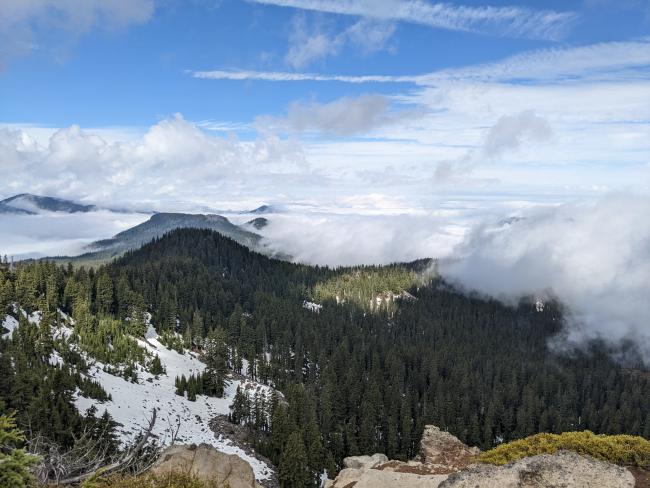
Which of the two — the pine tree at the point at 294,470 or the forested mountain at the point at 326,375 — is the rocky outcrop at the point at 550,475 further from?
the forested mountain at the point at 326,375

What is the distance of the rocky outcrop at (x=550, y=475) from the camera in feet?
68.4

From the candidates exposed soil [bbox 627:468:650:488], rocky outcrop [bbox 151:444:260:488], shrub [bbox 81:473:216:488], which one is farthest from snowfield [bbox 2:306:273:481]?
exposed soil [bbox 627:468:650:488]

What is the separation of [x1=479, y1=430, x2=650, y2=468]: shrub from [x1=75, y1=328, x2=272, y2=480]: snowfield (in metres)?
51.7

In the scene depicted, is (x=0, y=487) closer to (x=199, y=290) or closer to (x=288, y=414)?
(x=288, y=414)

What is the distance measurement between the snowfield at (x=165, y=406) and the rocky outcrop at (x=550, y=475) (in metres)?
57.7

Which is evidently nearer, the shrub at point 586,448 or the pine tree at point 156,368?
the shrub at point 586,448

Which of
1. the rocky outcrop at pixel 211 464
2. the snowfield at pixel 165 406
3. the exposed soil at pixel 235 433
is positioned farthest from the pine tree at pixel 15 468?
the exposed soil at pixel 235 433

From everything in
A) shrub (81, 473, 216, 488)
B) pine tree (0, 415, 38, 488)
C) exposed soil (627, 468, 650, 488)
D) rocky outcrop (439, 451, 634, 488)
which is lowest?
exposed soil (627, 468, 650, 488)

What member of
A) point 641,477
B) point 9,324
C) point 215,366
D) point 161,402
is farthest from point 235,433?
point 641,477

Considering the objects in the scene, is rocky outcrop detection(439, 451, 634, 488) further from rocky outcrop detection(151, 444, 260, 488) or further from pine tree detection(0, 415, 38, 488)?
pine tree detection(0, 415, 38, 488)

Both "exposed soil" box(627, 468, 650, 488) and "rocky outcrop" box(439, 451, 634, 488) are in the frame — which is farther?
"exposed soil" box(627, 468, 650, 488)

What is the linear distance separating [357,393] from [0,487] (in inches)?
4431

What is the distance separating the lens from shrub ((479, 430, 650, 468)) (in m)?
27.7

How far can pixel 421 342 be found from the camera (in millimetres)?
196000
